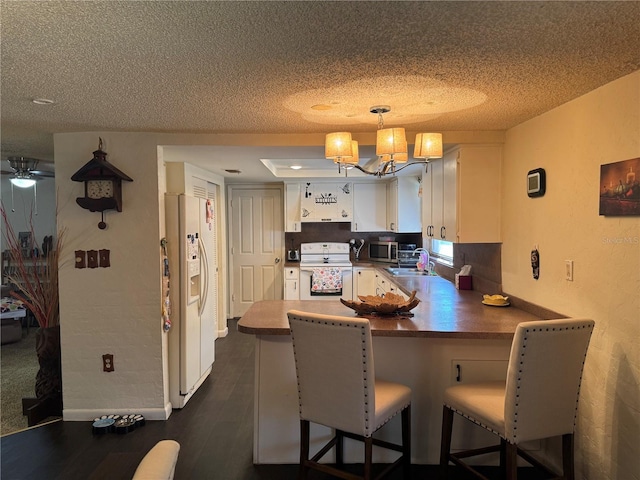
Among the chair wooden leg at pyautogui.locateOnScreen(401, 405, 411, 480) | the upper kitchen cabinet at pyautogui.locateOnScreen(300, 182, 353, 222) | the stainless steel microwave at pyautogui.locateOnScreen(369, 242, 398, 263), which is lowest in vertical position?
the chair wooden leg at pyautogui.locateOnScreen(401, 405, 411, 480)

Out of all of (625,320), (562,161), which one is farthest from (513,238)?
(625,320)

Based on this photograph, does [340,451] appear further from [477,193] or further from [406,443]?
[477,193]

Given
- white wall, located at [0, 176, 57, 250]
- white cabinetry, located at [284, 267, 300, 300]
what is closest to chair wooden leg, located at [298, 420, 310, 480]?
white cabinetry, located at [284, 267, 300, 300]

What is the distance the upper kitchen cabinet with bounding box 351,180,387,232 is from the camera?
5.92m

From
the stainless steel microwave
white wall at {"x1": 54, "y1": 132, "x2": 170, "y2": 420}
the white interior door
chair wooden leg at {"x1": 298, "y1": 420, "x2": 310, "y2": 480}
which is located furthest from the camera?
the white interior door

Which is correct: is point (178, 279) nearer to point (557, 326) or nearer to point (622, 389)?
point (557, 326)

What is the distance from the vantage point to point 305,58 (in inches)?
63.7

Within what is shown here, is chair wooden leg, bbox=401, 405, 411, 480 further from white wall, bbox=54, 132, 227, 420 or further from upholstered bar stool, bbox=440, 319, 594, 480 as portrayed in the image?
white wall, bbox=54, 132, 227, 420

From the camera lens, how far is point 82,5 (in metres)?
1.21

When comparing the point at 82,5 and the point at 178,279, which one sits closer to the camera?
the point at 82,5

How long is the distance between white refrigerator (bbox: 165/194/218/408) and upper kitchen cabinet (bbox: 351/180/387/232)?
9.18ft

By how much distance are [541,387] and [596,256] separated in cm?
73

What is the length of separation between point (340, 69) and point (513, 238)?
1.91 meters

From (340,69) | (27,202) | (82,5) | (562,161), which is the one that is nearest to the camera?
(82,5)
